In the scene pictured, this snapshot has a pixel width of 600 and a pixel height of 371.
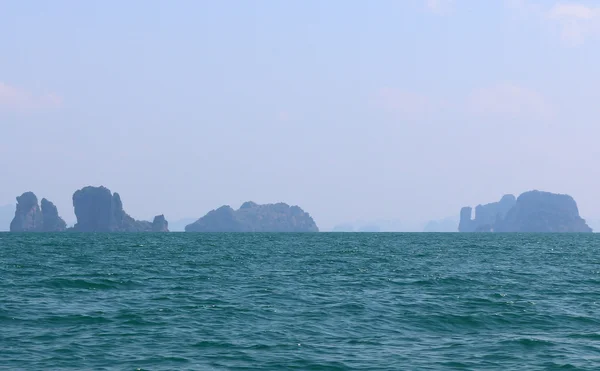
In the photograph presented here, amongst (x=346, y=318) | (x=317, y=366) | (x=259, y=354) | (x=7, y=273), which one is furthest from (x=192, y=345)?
(x=7, y=273)

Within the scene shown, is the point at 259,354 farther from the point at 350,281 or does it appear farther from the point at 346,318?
the point at 350,281

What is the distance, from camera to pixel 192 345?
2578cm

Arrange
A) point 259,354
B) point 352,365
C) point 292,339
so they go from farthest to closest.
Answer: point 292,339 → point 259,354 → point 352,365

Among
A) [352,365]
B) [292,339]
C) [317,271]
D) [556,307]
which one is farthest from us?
[317,271]

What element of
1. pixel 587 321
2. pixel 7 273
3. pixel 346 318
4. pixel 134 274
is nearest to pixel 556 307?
pixel 587 321

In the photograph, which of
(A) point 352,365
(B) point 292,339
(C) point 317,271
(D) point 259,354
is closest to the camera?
(A) point 352,365

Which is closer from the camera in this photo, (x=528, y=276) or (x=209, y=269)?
(x=528, y=276)

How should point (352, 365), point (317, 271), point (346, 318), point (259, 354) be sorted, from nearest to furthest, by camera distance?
point (352, 365) → point (259, 354) → point (346, 318) → point (317, 271)

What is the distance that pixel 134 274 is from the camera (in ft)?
174

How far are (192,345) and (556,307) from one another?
2051 centimetres

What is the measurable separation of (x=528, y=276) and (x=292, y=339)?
33039mm

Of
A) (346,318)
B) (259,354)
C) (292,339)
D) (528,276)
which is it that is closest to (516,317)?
(346,318)

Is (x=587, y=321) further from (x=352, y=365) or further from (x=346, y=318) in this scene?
(x=352, y=365)

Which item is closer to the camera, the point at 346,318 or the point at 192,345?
the point at 192,345
